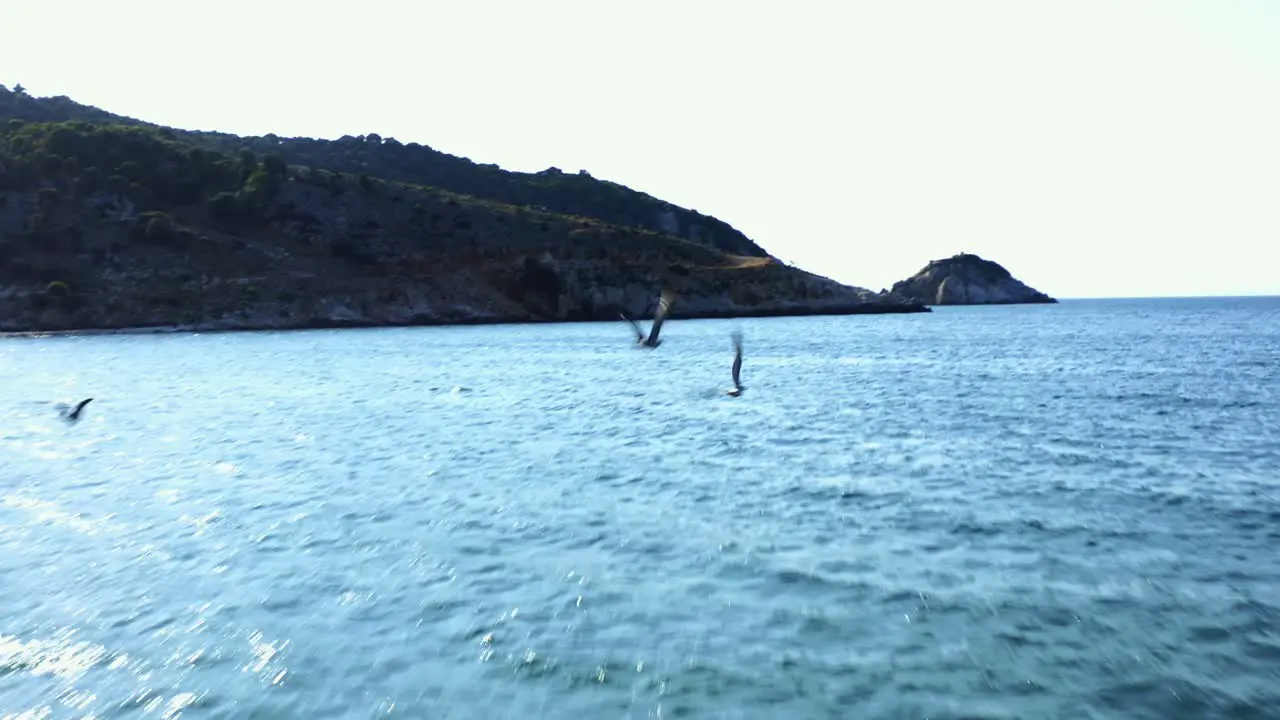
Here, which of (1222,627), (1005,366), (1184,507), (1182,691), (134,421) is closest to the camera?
(1182,691)

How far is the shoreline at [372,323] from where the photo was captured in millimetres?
93688

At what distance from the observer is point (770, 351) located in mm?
70562

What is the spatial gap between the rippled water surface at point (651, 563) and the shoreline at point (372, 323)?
6880cm

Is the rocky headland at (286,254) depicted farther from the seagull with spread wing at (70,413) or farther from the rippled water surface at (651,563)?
the rippled water surface at (651,563)

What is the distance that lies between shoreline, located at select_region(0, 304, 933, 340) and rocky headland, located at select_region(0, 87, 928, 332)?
0.96 ft

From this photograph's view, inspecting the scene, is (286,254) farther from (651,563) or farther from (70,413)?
(651,563)

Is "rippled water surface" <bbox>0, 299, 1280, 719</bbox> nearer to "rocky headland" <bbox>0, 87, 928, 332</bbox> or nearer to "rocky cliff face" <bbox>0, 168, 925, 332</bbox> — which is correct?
"rocky cliff face" <bbox>0, 168, 925, 332</bbox>

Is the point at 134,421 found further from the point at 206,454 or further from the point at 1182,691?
the point at 1182,691

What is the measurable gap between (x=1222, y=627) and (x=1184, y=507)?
6.70m

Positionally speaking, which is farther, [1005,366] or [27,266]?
[27,266]

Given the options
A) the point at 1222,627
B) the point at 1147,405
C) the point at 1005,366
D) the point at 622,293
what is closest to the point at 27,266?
the point at 622,293

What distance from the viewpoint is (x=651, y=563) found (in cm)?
1382

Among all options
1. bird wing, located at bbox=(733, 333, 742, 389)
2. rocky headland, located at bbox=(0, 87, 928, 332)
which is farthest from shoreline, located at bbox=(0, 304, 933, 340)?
bird wing, located at bbox=(733, 333, 742, 389)

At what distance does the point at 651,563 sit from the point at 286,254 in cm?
11232
